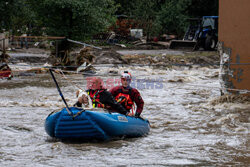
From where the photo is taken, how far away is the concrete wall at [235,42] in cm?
1123

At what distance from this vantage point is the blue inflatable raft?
688cm

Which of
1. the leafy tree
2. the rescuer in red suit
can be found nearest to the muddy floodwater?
the rescuer in red suit

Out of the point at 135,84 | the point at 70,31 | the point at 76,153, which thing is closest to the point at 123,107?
the point at 76,153

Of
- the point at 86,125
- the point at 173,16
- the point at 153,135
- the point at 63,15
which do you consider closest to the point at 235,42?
the point at 153,135

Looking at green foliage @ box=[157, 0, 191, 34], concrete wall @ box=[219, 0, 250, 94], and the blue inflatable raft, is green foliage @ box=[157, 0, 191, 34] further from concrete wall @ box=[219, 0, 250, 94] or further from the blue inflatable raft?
the blue inflatable raft

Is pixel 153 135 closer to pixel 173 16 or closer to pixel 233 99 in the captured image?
pixel 233 99

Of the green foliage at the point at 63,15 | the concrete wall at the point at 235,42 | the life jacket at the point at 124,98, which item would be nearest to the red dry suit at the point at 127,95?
the life jacket at the point at 124,98

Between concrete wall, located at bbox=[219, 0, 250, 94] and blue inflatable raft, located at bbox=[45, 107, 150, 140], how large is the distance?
4.73m

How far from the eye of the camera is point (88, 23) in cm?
2170

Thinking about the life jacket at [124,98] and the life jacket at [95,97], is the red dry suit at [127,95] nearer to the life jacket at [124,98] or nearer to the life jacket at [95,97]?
the life jacket at [124,98]

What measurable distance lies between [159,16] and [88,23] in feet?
45.5

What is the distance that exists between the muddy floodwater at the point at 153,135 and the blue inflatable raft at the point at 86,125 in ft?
0.59

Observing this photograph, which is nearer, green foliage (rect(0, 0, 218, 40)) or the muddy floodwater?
the muddy floodwater

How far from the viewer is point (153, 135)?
334 inches
